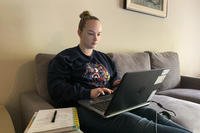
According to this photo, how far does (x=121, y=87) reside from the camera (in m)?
0.96

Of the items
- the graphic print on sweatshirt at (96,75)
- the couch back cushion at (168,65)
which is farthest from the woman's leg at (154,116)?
the couch back cushion at (168,65)

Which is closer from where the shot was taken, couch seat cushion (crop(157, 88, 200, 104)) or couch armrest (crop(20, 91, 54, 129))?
couch armrest (crop(20, 91, 54, 129))

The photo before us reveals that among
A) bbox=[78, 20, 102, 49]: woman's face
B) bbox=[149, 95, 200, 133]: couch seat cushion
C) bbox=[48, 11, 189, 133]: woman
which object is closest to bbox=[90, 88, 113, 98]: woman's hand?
bbox=[48, 11, 189, 133]: woman

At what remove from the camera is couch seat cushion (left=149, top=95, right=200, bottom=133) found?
4.31 feet

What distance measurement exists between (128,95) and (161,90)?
132 cm

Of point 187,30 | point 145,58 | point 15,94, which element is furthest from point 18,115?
point 187,30

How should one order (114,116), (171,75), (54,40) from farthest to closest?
(171,75) < (54,40) < (114,116)

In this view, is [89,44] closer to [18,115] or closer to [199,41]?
[18,115]

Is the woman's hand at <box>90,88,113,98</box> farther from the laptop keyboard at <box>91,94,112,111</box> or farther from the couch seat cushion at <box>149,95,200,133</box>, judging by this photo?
the couch seat cushion at <box>149,95,200,133</box>

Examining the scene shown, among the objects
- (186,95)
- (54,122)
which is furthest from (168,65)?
(54,122)

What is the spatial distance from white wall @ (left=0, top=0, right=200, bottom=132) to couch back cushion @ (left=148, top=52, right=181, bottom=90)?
0.23m

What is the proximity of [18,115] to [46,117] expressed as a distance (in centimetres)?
71

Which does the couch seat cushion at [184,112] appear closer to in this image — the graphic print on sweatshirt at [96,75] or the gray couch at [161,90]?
the gray couch at [161,90]

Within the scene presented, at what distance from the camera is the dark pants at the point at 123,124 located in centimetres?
99
